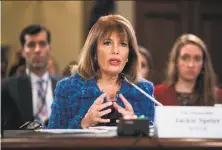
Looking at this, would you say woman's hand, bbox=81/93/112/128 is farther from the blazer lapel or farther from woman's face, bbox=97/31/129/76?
the blazer lapel

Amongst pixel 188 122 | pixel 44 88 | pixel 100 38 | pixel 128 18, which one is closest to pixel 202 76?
pixel 44 88

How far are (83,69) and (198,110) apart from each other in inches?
33.0

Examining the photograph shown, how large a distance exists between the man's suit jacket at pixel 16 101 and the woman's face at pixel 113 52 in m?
1.44

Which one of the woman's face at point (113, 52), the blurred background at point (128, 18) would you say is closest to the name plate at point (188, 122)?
the woman's face at point (113, 52)

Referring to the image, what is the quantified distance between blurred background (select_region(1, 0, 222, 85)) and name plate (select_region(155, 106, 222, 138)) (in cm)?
386

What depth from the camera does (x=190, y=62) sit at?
389cm

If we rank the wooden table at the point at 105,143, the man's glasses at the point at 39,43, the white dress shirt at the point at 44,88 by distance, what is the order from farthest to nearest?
the man's glasses at the point at 39,43
the white dress shirt at the point at 44,88
the wooden table at the point at 105,143

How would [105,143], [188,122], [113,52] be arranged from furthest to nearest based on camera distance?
1. [113,52]
2. [188,122]
3. [105,143]

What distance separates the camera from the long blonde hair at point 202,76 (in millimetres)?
3828

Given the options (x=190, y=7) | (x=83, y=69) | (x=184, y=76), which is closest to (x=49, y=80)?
(x=184, y=76)

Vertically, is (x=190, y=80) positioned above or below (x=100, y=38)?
below

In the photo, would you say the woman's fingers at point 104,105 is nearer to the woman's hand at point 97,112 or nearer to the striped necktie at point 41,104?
the woman's hand at point 97,112

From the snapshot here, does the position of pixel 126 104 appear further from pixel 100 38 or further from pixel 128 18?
pixel 128 18

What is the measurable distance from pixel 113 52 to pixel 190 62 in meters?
1.48
